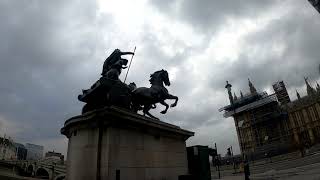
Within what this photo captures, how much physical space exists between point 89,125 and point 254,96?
306ft

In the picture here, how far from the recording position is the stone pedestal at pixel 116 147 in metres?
8.77

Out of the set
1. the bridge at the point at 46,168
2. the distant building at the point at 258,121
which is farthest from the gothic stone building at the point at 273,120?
the bridge at the point at 46,168

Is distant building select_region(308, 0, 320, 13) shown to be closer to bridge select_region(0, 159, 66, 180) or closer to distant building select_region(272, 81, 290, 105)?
bridge select_region(0, 159, 66, 180)

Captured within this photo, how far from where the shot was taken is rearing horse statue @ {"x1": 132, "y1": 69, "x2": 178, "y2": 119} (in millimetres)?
12031

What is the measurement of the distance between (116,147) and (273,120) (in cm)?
8637

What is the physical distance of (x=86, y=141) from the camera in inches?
364

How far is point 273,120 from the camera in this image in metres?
87.3

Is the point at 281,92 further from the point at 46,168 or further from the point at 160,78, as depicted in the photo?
the point at 160,78

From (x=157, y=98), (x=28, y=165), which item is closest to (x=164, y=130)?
(x=157, y=98)

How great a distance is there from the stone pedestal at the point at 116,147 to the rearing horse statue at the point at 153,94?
183 cm

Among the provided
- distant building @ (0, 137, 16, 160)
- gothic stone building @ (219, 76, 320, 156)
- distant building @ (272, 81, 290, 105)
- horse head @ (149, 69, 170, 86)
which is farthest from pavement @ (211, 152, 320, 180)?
distant building @ (0, 137, 16, 160)

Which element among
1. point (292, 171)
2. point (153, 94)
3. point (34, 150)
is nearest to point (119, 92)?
point (153, 94)

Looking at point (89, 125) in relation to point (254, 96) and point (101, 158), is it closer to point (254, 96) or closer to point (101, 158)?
point (101, 158)

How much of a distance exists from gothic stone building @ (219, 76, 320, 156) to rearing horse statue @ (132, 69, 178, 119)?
229 ft
